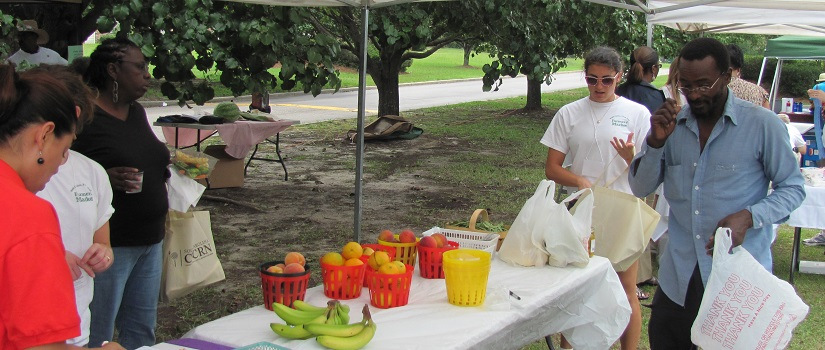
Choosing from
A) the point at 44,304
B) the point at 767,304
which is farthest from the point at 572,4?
the point at 44,304

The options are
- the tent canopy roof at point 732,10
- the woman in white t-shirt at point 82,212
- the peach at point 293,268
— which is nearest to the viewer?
the woman in white t-shirt at point 82,212

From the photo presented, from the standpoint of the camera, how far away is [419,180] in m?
10.5

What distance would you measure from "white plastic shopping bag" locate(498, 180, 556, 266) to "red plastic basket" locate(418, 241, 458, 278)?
39cm

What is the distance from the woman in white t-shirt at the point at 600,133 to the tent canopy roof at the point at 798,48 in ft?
36.5

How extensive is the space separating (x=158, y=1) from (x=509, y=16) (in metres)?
3.01

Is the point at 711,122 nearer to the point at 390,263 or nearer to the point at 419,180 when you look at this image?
the point at 390,263

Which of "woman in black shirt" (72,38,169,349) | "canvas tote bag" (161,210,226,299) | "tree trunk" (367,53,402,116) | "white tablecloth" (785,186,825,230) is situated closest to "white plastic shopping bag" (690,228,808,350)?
"woman in black shirt" (72,38,169,349)

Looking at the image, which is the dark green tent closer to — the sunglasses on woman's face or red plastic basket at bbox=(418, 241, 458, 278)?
the sunglasses on woman's face

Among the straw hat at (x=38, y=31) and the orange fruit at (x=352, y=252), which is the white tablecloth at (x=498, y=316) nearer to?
the orange fruit at (x=352, y=252)

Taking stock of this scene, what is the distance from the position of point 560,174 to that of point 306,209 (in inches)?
191

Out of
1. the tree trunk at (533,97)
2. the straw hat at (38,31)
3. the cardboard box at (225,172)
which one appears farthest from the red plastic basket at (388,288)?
the tree trunk at (533,97)

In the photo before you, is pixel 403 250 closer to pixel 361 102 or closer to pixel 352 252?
pixel 352 252

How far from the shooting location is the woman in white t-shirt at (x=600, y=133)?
4.06m

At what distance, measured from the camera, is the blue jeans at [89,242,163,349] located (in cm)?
324
